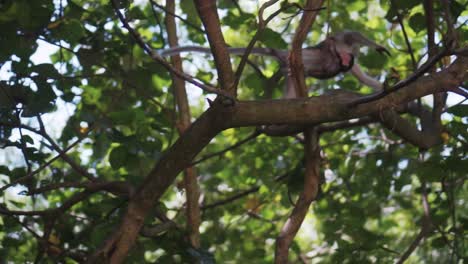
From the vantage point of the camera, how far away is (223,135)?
15.9 feet

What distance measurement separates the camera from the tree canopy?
235 centimetres

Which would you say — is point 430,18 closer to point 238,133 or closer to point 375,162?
point 375,162

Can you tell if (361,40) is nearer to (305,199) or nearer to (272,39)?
(272,39)

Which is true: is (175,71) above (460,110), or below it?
below

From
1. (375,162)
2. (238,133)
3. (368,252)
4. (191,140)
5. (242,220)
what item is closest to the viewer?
(191,140)

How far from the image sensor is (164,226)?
280 centimetres

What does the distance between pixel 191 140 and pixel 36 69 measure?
0.86 m

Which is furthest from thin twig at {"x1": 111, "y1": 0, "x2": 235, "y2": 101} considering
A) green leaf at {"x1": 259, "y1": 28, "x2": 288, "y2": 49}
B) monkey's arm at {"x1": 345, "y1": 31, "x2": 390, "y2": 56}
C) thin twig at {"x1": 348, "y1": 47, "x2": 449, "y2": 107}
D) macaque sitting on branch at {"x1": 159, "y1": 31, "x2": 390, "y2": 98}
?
monkey's arm at {"x1": 345, "y1": 31, "x2": 390, "y2": 56}

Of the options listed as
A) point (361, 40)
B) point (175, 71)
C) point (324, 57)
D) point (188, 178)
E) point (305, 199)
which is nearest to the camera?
point (175, 71)

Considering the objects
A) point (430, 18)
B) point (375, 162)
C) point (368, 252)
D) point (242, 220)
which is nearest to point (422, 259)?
point (375, 162)

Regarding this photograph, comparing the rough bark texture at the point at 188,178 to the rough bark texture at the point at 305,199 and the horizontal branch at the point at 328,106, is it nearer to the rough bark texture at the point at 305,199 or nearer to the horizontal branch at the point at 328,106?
the rough bark texture at the point at 305,199

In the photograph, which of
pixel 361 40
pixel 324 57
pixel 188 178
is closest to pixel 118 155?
pixel 188 178

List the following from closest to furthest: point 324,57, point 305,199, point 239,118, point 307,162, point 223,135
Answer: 1. point 239,118
2. point 305,199
3. point 307,162
4. point 324,57
5. point 223,135

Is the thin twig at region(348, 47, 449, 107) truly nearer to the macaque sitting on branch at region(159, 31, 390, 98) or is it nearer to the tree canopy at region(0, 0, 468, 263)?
the tree canopy at region(0, 0, 468, 263)
